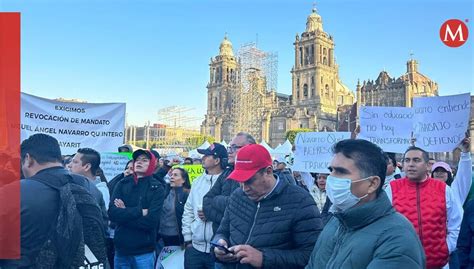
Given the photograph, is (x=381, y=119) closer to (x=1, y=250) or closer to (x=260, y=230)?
(x=260, y=230)

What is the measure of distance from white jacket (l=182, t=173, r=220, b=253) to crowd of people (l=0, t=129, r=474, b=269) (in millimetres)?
13

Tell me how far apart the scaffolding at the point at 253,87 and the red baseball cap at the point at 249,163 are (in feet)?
259

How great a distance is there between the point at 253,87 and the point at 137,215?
80284 mm

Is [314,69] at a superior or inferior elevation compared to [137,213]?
superior

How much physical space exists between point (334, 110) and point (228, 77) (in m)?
26.6

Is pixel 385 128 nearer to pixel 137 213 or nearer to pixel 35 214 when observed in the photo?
pixel 137 213

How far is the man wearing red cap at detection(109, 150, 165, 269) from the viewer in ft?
15.9

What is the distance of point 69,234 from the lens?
2914 mm

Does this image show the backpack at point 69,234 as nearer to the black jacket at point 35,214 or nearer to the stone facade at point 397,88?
the black jacket at point 35,214

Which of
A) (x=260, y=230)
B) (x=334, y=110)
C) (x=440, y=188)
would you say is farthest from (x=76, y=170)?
(x=334, y=110)

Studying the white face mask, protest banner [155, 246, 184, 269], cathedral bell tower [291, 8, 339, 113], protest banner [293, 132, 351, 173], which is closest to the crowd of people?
the white face mask

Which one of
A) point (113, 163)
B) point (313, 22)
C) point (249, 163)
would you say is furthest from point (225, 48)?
point (249, 163)

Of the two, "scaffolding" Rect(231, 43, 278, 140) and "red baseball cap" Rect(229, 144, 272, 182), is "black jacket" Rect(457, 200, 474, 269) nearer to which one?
"red baseball cap" Rect(229, 144, 272, 182)

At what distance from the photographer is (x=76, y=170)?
200 inches
